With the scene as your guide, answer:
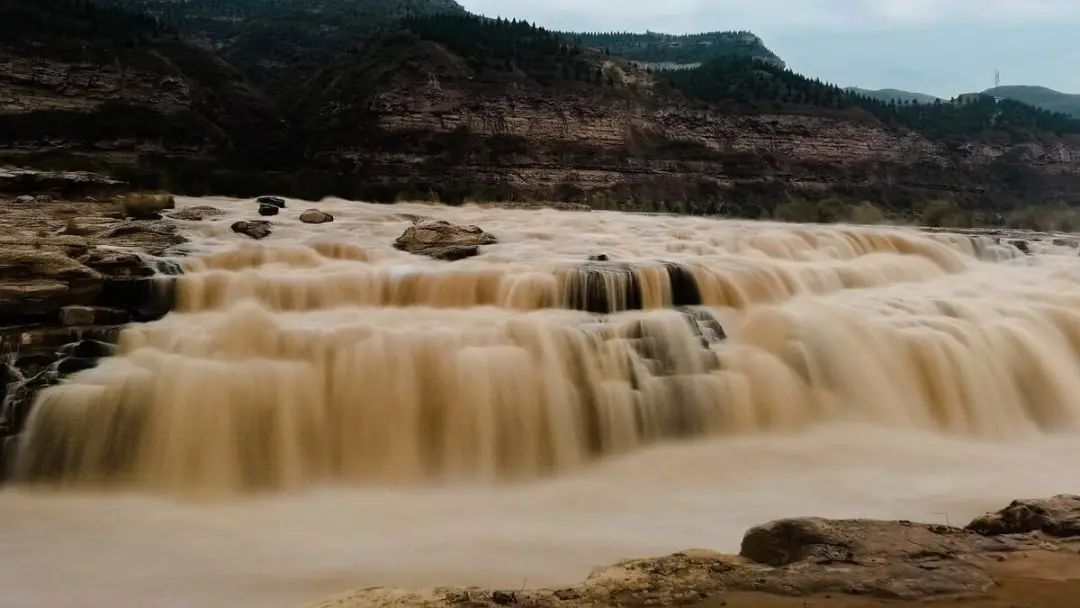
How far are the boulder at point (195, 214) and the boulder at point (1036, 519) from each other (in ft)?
53.1

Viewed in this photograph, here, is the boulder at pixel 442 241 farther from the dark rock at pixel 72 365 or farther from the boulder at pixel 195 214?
the dark rock at pixel 72 365

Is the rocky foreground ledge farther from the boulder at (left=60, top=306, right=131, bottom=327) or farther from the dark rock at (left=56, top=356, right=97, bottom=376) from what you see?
the boulder at (left=60, top=306, right=131, bottom=327)

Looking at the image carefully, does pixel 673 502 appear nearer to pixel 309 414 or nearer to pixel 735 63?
pixel 309 414

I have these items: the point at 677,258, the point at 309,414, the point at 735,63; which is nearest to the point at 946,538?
the point at 309,414

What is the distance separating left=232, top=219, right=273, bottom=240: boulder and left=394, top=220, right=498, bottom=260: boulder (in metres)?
2.81

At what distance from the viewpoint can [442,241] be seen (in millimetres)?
13820

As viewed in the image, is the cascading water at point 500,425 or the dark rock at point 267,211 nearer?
the cascading water at point 500,425

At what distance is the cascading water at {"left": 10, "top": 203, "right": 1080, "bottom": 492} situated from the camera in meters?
7.32

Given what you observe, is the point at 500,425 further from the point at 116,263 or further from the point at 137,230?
the point at 137,230

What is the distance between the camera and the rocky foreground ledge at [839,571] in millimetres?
3609

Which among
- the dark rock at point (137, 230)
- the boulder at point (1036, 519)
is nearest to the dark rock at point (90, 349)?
the dark rock at point (137, 230)

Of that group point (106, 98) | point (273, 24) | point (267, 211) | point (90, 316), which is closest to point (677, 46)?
point (273, 24)

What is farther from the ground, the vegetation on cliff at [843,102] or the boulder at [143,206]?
the vegetation on cliff at [843,102]

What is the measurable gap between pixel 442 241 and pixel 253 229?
161 inches
